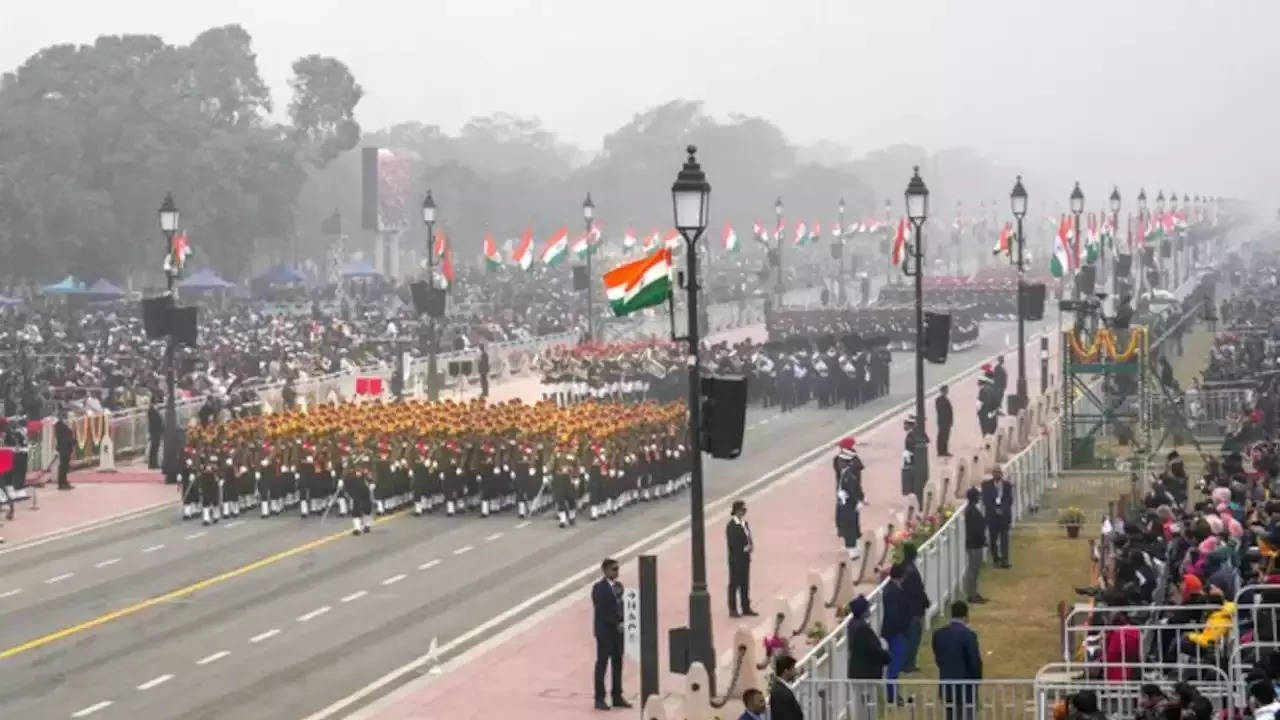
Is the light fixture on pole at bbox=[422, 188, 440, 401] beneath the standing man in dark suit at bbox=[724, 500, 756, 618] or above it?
above

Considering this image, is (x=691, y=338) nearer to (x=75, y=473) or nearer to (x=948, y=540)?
(x=948, y=540)

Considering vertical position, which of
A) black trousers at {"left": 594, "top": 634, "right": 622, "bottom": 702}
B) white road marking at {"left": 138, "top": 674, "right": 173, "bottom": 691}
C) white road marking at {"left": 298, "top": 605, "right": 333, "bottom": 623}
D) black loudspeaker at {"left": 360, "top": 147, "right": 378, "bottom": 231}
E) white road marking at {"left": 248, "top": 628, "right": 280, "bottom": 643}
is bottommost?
white road marking at {"left": 138, "top": 674, "right": 173, "bottom": 691}

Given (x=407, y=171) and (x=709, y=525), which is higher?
(x=407, y=171)

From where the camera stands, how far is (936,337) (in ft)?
127

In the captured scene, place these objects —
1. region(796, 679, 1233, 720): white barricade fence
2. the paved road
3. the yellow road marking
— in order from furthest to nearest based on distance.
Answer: the yellow road marking
the paved road
region(796, 679, 1233, 720): white barricade fence

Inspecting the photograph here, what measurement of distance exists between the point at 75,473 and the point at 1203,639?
3315 centimetres

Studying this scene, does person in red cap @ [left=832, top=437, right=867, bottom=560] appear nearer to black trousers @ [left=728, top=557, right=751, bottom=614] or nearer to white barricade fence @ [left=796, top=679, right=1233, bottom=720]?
black trousers @ [left=728, top=557, right=751, bottom=614]

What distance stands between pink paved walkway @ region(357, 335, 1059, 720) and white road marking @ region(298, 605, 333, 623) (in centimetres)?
286

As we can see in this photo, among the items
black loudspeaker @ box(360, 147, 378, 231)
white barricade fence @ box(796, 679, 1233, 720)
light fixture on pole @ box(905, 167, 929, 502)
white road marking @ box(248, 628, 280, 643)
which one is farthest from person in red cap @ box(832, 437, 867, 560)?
black loudspeaker @ box(360, 147, 378, 231)

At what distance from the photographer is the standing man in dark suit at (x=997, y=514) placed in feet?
102

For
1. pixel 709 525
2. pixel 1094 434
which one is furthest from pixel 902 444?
pixel 709 525

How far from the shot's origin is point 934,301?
320 ft

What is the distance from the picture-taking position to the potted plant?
34.4 meters

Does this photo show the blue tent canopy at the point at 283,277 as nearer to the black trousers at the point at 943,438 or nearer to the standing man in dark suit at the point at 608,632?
the black trousers at the point at 943,438
